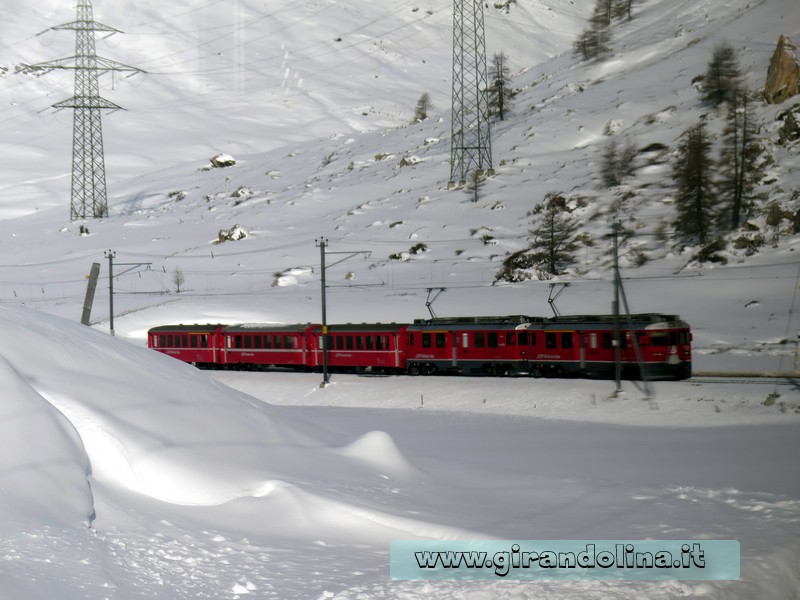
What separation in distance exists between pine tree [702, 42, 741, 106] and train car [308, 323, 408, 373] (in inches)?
1833

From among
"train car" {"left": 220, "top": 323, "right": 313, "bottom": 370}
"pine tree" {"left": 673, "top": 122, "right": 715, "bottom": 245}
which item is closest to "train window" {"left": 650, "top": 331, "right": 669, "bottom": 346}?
"train car" {"left": 220, "top": 323, "right": 313, "bottom": 370}

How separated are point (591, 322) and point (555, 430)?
792 centimetres

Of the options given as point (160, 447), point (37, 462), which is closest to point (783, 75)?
point (160, 447)

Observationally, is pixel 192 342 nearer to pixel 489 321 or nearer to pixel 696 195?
pixel 489 321

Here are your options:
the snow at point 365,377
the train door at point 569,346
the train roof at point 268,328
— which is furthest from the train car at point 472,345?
the train roof at point 268,328

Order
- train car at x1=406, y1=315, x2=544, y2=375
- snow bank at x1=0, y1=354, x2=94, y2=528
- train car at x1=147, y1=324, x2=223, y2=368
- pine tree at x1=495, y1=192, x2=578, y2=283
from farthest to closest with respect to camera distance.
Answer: pine tree at x1=495, y1=192, x2=578, y2=283
train car at x1=147, y1=324, x2=223, y2=368
train car at x1=406, y1=315, x2=544, y2=375
snow bank at x1=0, y1=354, x2=94, y2=528

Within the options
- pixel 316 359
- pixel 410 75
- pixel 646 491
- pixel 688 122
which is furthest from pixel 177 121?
pixel 646 491

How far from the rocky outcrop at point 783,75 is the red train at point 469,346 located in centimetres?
4352

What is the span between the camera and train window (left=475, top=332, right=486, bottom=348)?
123ft

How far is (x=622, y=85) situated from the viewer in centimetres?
8744

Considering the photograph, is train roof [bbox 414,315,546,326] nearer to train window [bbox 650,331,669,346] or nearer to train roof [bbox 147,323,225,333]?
train window [bbox 650,331,669,346]

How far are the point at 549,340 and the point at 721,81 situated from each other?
48900 mm

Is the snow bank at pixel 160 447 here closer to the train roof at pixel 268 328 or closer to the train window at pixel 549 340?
the train window at pixel 549 340

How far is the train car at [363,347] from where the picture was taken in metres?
40.1
